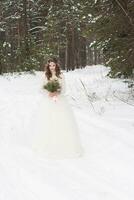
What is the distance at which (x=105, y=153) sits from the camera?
9.72m

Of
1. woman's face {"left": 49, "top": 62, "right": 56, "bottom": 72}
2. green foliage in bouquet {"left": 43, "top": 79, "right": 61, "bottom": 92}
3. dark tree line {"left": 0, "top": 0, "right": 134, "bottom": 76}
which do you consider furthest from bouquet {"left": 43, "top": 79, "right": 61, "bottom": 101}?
dark tree line {"left": 0, "top": 0, "right": 134, "bottom": 76}

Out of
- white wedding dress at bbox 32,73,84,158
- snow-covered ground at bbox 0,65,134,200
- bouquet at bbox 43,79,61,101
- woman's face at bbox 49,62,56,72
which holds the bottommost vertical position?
snow-covered ground at bbox 0,65,134,200

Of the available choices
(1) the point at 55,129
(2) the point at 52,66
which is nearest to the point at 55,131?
(1) the point at 55,129

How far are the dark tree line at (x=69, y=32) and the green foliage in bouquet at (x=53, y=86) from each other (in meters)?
4.74

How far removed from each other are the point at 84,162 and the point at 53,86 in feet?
5.97

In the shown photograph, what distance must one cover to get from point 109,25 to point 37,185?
7.87m

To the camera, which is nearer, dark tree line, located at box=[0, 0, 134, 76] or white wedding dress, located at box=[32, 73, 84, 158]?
white wedding dress, located at box=[32, 73, 84, 158]

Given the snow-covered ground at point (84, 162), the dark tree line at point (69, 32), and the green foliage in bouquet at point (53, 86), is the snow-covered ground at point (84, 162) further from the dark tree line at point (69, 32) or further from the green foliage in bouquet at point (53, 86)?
the dark tree line at point (69, 32)

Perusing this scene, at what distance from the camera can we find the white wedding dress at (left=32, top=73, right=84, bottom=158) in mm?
9398

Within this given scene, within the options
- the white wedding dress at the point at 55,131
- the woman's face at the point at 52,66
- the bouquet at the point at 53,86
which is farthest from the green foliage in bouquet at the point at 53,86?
the woman's face at the point at 52,66

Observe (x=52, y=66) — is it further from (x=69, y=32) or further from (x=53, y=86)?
(x=69, y=32)

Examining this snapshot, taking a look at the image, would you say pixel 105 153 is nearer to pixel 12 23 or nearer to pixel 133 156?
pixel 133 156

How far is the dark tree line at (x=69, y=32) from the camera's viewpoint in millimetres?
14352

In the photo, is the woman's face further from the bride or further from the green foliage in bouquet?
the green foliage in bouquet
